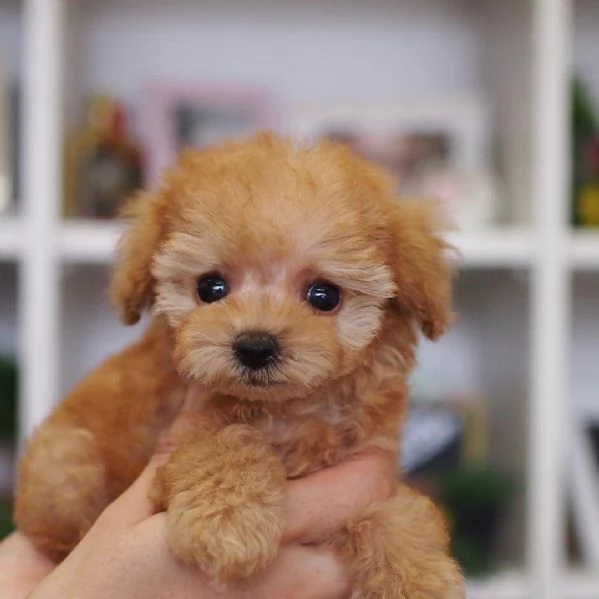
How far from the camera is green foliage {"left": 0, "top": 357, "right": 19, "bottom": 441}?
1.71 metres

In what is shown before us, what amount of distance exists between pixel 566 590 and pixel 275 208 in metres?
1.18

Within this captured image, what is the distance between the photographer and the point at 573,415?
6.36 ft

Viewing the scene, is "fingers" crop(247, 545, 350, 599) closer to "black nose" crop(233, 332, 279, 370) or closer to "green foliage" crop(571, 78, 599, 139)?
"black nose" crop(233, 332, 279, 370)

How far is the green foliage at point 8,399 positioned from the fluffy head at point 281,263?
0.96m

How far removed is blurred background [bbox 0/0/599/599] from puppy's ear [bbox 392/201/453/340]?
2.34 ft

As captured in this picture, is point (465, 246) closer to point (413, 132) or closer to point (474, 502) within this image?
point (413, 132)

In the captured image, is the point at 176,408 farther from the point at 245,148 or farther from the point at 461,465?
the point at 461,465

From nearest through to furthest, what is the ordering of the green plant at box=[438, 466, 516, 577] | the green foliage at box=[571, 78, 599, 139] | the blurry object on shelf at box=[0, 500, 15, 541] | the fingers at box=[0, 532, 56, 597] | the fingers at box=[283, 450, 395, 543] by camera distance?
the fingers at box=[283, 450, 395, 543]
the fingers at box=[0, 532, 56, 597]
the blurry object on shelf at box=[0, 500, 15, 541]
the green plant at box=[438, 466, 516, 577]
the green foliage at box=[571, 78, 599, 139]

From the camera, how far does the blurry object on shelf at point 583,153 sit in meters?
1.71

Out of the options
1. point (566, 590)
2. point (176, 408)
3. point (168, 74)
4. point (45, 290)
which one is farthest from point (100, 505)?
point (168, 74)

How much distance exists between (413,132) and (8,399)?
1082mm

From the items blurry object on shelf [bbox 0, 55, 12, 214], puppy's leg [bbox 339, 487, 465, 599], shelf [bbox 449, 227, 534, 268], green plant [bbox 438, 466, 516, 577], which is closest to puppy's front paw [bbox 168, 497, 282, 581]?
puppy's leg [bbox 339, 487, 465, 599]

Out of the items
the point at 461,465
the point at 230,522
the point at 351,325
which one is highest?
the point at 351,325

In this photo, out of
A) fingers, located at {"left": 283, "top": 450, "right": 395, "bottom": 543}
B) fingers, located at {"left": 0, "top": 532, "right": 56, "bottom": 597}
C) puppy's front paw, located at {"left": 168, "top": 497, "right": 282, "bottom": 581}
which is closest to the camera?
puppy's front paw, located at {"left": 168, "top": 497, "right": 282, "bottom": 581}
